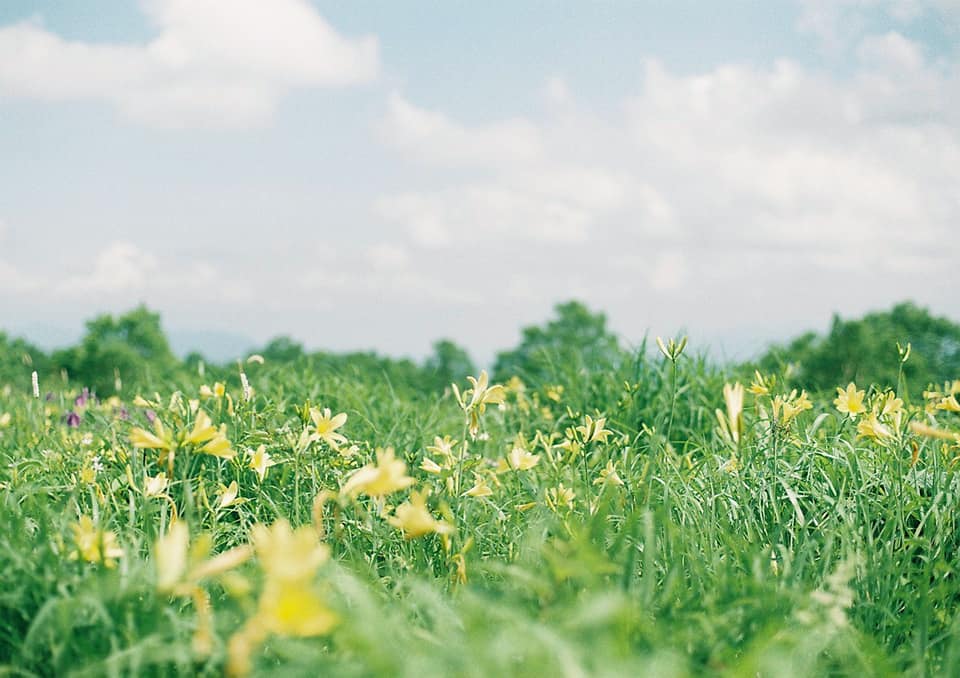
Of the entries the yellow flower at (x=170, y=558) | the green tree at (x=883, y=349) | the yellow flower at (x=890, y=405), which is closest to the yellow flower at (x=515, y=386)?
the yellow flower at (x=890, y=405)

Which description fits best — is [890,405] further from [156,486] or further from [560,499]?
[156,486]

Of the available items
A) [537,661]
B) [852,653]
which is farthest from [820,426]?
[537,661]

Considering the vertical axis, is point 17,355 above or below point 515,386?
above

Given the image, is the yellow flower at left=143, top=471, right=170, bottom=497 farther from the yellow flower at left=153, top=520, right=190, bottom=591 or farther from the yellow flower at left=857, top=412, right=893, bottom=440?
the yellow flower at left=857, top=412, right=893, bottom=440

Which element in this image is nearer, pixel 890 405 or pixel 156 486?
pixel 156 486

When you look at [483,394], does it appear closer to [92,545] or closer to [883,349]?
[92,545]

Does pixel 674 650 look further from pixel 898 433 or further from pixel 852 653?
pixel 898 433

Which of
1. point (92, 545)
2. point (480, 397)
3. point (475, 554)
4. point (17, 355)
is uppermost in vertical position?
point (17, 355)

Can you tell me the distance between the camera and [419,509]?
158 cm

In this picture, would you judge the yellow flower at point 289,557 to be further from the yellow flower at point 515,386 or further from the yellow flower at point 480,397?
the yellow flower at point 515,386

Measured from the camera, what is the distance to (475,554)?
85.7 inches

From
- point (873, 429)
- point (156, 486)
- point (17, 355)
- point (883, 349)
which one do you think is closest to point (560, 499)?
point (873, 429)

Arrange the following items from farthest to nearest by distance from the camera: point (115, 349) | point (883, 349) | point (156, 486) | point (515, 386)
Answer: point (115, 349) → point (883, 349) → point (515, 386) → point (156, 486)

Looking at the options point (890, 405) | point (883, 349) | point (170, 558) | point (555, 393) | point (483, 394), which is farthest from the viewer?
point (883, 349)
